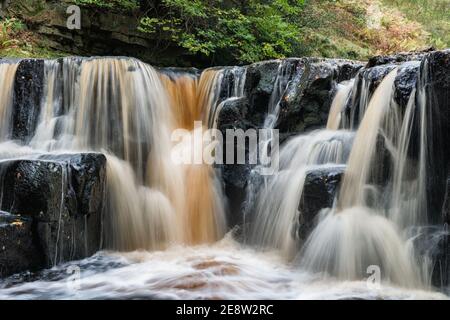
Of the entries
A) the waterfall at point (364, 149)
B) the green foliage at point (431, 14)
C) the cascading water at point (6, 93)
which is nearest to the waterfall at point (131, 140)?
the cascading water at point (6, 93)

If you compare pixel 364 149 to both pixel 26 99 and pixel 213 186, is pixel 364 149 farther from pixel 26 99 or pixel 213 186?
pixel 26 99

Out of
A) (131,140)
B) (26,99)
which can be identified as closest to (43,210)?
(131,140)

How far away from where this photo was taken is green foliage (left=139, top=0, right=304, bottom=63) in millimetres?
10742

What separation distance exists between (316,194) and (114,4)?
7.71m

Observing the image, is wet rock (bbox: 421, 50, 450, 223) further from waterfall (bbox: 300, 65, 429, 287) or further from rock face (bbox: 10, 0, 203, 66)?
rock face (bbox: 10, 0, 203, 66)

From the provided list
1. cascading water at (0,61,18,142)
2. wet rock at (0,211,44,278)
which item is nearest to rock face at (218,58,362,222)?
wet rock at (0,211,44,278)

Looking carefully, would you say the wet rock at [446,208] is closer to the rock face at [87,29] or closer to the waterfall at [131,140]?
the waterfall at [131,140]

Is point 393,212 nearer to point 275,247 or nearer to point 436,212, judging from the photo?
point 436,212

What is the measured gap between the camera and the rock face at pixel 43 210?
5.40m

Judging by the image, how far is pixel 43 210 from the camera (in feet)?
18.3

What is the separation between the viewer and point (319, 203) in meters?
5.70

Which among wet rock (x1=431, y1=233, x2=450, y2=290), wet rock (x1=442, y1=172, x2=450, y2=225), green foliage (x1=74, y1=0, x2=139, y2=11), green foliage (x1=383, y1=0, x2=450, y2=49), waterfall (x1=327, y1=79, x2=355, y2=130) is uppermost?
green foliage (x1=383, y1=0, x2=450, y2=49)

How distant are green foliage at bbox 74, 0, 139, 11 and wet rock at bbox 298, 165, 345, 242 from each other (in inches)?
277

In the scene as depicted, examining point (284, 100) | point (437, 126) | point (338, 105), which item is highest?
point (284, 100)
